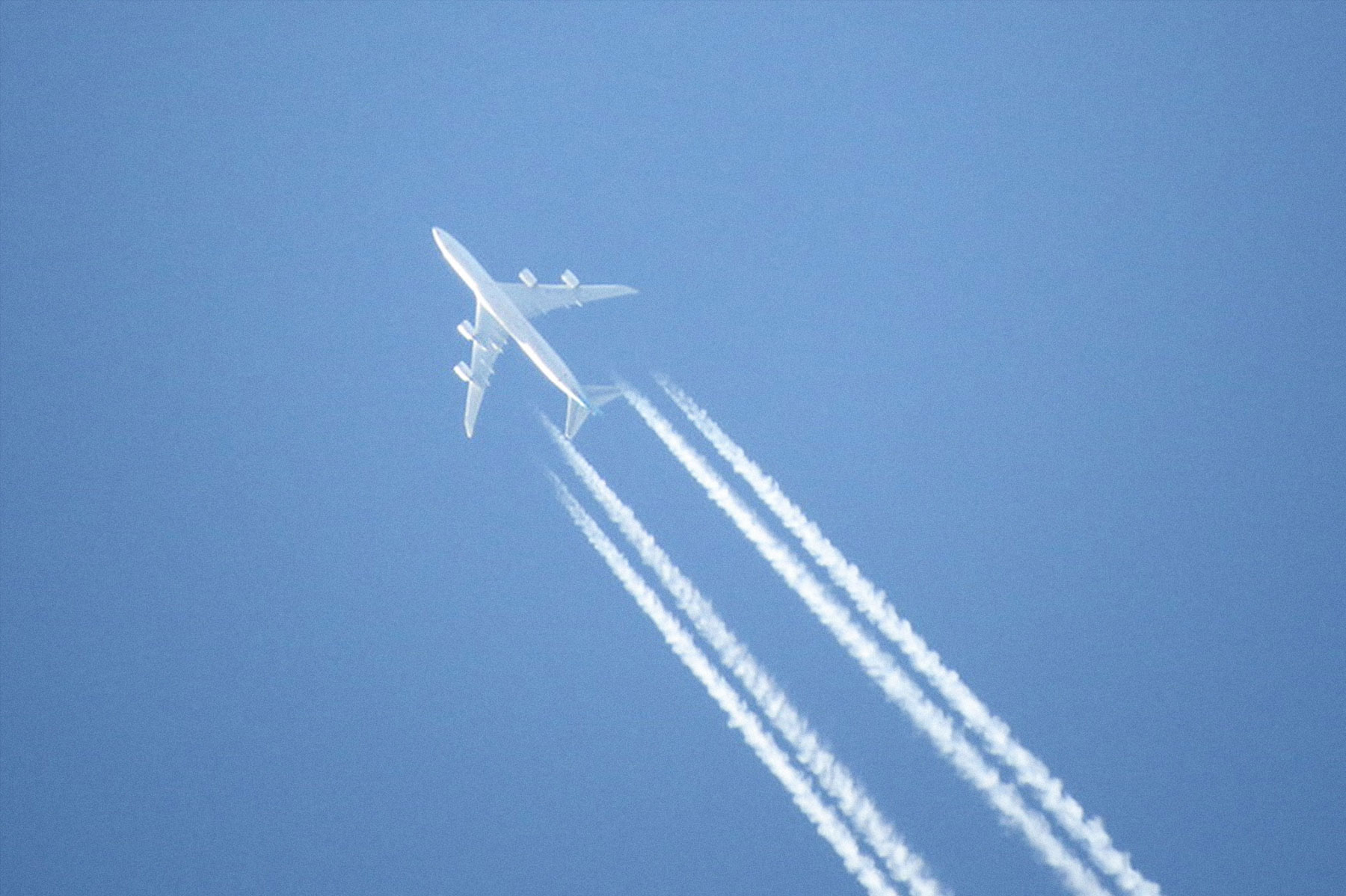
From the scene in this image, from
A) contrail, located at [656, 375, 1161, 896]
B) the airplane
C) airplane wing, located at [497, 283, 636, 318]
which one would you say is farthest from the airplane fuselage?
contrail, located at [656, 375, 1161, 896]

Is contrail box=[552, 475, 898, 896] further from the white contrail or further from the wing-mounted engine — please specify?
the wing-mounted engine

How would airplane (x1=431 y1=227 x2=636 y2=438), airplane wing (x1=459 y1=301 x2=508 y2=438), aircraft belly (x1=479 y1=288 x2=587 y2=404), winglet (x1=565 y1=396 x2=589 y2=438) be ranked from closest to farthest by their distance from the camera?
1. aircraft belly (x1=479 y1=288 x2=587 y2=404)
2. airplane (x1=431 y1=227 x2=636 y2=438)
3. winglet (x1=565 y1=396 x2=589 y2=438)
4. airplane wing (x1=459 y1=301 x2=508 y2=438)

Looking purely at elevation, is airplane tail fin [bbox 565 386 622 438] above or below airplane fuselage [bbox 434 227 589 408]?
below

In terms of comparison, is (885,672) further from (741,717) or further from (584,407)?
(584,407)

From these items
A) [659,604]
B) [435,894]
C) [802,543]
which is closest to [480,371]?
[659,604]

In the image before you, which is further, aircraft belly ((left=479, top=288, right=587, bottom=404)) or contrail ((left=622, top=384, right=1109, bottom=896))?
aircraft belly ((left=479, top=288, right=587, bottom=404))

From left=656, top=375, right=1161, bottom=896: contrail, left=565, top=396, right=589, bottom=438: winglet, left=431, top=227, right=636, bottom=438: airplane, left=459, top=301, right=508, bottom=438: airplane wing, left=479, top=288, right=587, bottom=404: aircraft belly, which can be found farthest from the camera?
left=459, top=301, right=508, bottom=438: airplane wing

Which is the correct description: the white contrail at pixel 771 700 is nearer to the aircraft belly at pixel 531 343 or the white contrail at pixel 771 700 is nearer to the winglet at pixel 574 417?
the winglet at pixel 574 417

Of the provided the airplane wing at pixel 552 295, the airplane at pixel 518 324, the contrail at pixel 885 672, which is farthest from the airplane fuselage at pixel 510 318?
the contrail at pixel 885 672
